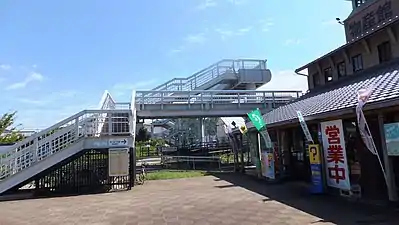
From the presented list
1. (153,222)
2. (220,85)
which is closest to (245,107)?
(220,85)

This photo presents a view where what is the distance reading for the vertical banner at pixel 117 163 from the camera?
12359 mm

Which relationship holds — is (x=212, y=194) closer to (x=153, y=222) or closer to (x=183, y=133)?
(x=153, y=222)

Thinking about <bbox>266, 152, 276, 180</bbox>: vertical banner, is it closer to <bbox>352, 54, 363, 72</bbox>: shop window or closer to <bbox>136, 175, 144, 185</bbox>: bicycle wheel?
<bbox>352, 54, 363, 72</bbox>: shop window

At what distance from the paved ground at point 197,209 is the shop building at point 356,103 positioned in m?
1.42

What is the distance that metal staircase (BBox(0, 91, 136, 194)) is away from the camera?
39.4ft

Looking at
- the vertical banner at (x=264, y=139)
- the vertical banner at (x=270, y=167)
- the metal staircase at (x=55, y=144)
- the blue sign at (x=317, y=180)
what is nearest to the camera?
the blue sign at (x=317, y=180)

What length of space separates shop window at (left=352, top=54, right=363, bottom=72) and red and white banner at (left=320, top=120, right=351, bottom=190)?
5.08m

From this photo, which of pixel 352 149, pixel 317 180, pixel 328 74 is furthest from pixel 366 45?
pixel 317 180

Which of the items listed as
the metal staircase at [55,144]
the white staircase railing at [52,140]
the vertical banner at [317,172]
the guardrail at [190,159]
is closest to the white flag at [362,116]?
the vertical banner at [317,172]

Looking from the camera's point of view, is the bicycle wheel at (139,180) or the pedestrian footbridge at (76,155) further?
the bicycle wheel at (139,180)

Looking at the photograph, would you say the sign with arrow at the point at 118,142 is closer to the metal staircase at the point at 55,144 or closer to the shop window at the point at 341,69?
the metal staircase at the point at 55,144

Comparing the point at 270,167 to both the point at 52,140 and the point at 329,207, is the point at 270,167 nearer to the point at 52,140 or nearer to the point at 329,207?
the point at 329,207

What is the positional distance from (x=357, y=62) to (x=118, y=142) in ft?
32.5

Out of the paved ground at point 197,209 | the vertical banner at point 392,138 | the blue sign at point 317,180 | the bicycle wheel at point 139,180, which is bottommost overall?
the paved ground at point 197,209
